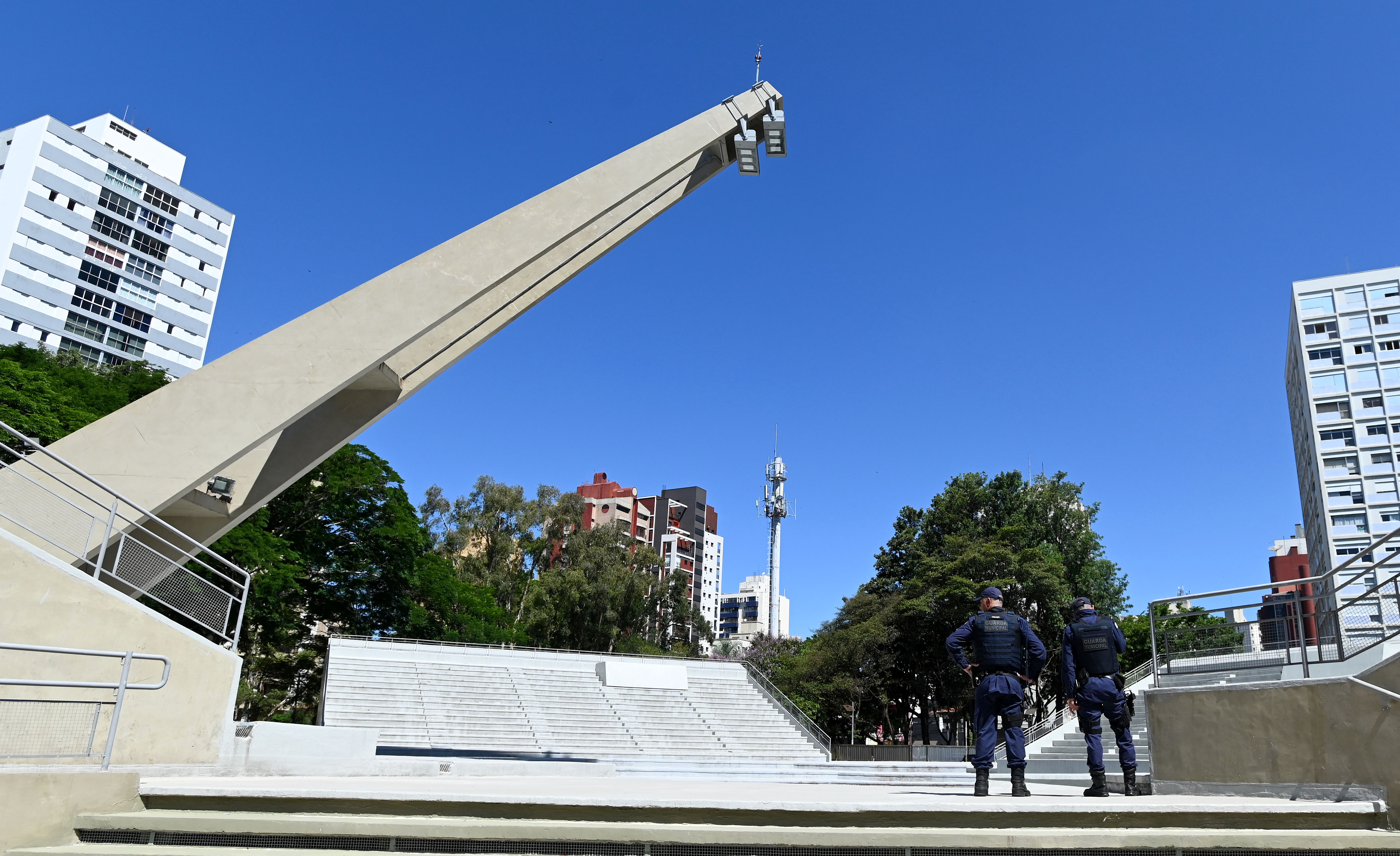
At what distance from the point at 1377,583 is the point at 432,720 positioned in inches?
961

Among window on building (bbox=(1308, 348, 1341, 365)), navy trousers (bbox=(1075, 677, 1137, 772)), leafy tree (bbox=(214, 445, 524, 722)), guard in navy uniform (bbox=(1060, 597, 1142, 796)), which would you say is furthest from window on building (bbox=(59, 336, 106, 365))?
window on building (bbox=(1308, 348, 1341, 365))

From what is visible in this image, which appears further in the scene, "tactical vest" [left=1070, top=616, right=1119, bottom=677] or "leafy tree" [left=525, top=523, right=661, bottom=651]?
"leafy tree" [left=525, top=523, right=661, bottom=651]

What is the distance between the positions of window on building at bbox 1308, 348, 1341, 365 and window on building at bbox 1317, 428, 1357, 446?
511 cm

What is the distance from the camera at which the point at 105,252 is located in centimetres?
6228

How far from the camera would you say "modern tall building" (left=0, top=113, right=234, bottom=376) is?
5728 cm

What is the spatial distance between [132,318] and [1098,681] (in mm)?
71944

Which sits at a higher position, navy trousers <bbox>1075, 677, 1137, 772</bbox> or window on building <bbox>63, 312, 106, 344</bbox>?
window on building <bbox>63, 312, 106, 344</bbox>

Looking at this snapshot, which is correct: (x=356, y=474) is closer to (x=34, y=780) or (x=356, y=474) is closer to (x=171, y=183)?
(x=34, y=780)

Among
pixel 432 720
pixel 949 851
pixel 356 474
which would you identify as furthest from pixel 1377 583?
pixel 356 474

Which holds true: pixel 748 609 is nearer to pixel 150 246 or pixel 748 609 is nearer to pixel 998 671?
pixel 150 246

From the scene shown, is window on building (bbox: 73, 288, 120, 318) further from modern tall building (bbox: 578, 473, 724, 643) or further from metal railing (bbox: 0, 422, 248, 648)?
metal railing (bbox: 0, 422, 248, 648)

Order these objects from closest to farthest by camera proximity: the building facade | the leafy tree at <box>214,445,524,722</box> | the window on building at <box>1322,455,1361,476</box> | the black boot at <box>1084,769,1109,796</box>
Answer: the black boot at <box>1084,769,1109,796</box> → the leafy tree at <box>214,445,524,722</box> → the window on building at <box>1322,455,1361,476</box> → the building facade

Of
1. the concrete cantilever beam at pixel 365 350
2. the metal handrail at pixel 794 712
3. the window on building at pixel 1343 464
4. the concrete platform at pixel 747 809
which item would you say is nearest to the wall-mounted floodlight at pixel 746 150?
the concrete cantilever beam at pixel 365 350

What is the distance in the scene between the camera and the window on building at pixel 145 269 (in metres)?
63.8
